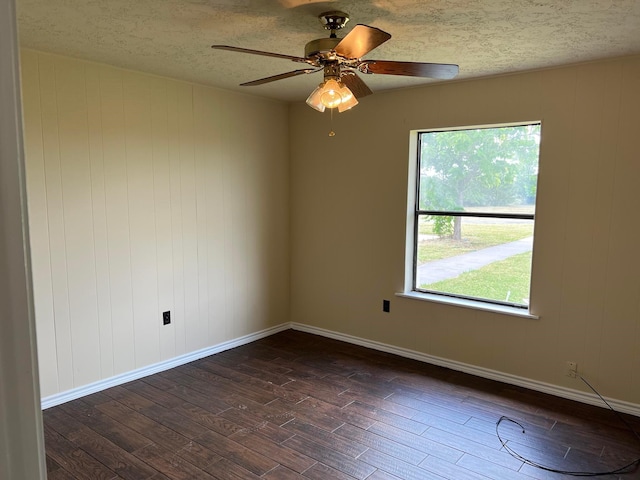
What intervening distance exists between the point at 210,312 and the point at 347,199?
1657 millimetres

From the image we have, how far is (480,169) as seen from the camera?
11.9ft

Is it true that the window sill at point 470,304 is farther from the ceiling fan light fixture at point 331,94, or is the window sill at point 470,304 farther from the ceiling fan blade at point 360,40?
the ceiling fan blade at point 360,40

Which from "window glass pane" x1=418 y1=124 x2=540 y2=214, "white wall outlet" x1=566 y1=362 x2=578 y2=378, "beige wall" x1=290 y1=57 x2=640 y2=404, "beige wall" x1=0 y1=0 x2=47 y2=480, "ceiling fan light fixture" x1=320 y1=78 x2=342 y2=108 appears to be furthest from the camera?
"window glass pane" x1=418 y1=124 x2=540 y2=214

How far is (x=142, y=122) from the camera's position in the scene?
3494mm

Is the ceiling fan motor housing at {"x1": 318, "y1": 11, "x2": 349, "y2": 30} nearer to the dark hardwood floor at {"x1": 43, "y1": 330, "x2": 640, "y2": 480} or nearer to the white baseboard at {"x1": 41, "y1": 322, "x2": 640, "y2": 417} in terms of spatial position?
the dark hardwood floor at {"x1": 43, "y1": 330, "x2": 640, "y2": 480}

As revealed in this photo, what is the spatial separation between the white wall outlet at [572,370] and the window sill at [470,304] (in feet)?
1.28

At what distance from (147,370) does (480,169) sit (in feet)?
10.3

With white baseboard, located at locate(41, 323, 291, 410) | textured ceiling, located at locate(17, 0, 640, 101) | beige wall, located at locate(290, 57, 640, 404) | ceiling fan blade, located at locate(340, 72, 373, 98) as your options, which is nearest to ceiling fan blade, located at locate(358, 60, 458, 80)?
ceiling fan blade, located at locate(340, 72, 373, 98)

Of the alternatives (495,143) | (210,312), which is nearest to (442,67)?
(495,143)

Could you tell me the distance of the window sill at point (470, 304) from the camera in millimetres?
3466

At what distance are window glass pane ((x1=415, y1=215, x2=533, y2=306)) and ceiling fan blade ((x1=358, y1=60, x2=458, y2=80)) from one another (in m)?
1.65

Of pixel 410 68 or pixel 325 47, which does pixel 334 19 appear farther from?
pixel 410 68

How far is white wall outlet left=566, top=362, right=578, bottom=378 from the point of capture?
3.26 meters

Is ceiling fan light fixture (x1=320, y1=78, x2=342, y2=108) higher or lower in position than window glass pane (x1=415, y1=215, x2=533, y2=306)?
higher
